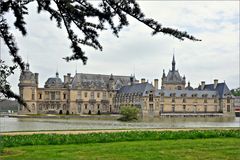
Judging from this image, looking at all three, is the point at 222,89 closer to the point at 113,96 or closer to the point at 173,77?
the point at 173,77

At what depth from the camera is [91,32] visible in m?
3.31

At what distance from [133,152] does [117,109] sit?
6041cm

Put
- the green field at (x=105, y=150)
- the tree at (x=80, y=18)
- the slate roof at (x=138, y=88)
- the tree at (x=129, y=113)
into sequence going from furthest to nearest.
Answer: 1. the slate roof at (x=138, y=88)
2. the tree at (x=129, y=113)
3. the green field at (x=105, y=150)
4. the tree at (x=80, y=18)

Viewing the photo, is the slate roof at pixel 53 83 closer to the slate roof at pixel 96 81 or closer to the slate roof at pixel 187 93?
the slate roof at pixel 96 81

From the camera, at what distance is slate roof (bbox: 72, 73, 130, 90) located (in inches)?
2749

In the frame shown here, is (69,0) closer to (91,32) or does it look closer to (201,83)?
(91,32)

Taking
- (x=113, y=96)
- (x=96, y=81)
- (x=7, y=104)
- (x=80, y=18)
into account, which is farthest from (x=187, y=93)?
(x=80, y=18)

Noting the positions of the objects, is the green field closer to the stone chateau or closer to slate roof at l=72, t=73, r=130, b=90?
the stone chateau

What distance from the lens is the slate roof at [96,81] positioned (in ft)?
229

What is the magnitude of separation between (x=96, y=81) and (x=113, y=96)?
3997 millimetres

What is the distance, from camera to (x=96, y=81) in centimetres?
7162

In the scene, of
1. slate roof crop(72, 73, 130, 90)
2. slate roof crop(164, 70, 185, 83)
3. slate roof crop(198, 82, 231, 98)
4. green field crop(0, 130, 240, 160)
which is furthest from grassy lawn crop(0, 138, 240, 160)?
slate roof crop(164, 70, 185, 83)

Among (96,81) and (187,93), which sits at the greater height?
(96,81)

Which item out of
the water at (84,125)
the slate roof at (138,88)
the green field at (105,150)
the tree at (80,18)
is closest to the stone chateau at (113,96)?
the slate roof at (138,88)
